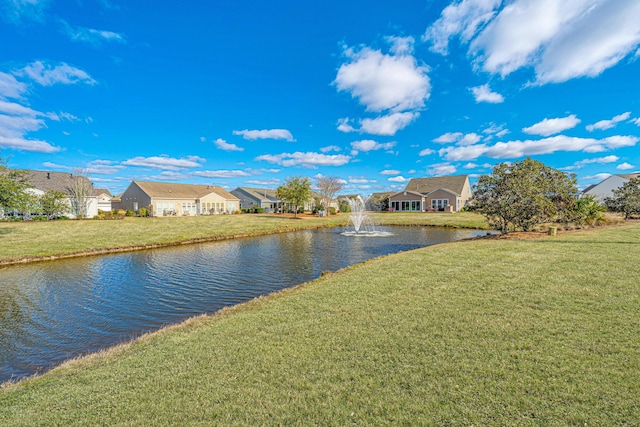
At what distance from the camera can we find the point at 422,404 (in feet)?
9.94

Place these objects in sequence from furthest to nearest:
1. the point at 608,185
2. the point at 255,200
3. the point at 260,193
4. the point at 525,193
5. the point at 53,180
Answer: the point at 260,193 → the point at 255,200 → the point at 608,185 → the point at 53,180 → the point at 525,193

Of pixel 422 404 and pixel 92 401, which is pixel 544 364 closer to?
pixel 422 404

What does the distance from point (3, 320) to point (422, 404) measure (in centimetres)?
1000

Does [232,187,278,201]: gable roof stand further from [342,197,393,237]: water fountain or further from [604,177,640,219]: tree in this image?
[604,177,640,219]: tree

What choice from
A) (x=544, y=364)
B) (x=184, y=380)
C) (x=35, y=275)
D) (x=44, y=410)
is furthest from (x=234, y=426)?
(x=35, y=275)

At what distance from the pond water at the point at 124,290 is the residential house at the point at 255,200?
122ft

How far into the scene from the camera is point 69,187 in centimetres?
3195

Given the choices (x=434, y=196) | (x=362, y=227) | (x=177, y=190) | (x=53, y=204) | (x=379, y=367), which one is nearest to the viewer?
(x=379, y=367)

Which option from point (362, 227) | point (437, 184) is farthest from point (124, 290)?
point (437, 184)

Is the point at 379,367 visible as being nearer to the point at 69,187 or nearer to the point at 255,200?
the point at 69,187

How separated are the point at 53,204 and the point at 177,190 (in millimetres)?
15377

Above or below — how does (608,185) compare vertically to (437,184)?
below

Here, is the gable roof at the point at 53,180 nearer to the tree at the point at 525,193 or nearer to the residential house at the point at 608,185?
the tree at the point at 525,193

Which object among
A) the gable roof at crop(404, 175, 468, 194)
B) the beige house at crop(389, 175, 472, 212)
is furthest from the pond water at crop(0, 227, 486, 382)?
the gable roof at crop(404, 175, 468, 194)
